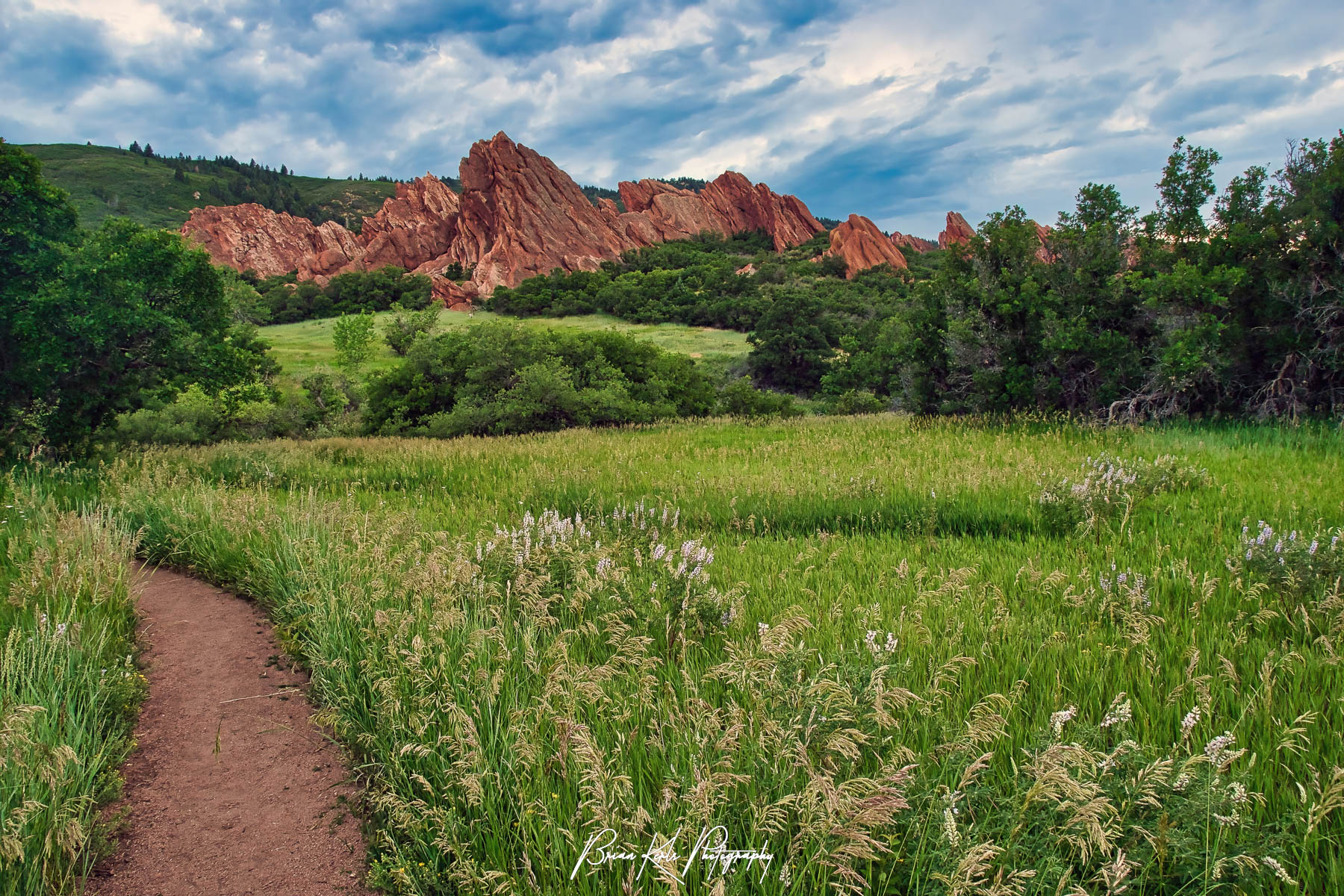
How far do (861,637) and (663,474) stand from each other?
21.7 ft

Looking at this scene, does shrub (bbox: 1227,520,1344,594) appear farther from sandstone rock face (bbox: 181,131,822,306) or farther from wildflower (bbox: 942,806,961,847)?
sandstone rock face (bbox: 181,131,822,306)

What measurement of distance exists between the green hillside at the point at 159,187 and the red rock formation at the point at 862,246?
362ft

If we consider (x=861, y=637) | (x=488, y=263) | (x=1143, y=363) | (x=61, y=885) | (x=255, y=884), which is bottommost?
(x=255, y=884)

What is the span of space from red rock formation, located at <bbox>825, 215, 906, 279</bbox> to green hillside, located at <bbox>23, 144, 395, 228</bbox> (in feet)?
362

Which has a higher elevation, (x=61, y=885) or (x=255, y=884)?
(x=61, y=885)

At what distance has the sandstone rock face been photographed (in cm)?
10775

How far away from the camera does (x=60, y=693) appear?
3914mm

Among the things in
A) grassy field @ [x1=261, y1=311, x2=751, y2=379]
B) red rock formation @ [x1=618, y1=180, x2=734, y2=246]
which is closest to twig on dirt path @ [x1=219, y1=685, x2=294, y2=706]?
grassy field @ [x1=261, y1=311, x2=751, y2=379]

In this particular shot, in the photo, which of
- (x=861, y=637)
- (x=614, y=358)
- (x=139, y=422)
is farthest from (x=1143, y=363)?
(x=139, y=422)

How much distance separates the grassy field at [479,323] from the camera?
166ft

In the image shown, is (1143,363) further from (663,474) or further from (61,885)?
(61,885)

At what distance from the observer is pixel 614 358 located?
2823 centimetres

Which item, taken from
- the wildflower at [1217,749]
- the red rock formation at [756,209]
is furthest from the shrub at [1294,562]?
the red rock formation at [756,209]

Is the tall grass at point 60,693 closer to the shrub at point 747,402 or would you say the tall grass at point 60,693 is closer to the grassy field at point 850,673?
the grassy field at point 850,673
